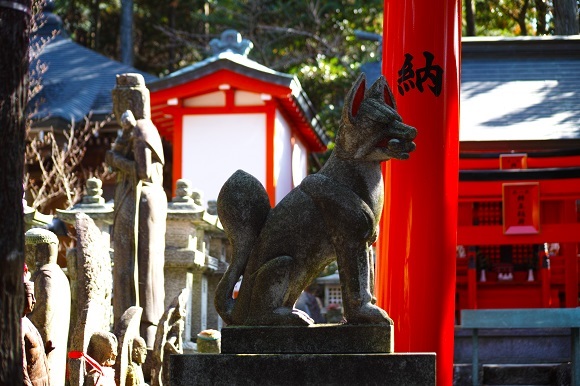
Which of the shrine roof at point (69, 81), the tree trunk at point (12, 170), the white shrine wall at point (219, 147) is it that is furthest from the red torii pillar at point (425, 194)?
the shrine roof at point (69, 81)

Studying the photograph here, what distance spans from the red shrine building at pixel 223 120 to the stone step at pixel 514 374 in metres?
6.36

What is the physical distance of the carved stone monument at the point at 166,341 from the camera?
938cm

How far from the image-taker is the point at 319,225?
219 inches

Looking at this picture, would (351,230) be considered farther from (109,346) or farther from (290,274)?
(109,346)

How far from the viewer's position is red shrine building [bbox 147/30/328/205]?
18.4m

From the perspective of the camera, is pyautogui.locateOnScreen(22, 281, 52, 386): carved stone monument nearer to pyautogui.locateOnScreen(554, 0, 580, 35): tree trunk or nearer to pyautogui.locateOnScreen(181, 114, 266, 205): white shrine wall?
pyautogui.locateOnScreen(181, 114, 266, 205): white shrine wall

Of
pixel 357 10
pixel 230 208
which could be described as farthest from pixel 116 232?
pixel 357 10

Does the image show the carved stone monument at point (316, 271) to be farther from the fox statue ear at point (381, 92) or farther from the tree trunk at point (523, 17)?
the tree trunk at point (523, 17)

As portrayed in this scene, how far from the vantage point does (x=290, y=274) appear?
553 cm

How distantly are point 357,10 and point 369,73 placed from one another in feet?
21.0

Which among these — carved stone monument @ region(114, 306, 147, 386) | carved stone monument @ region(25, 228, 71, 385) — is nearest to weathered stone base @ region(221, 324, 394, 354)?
carved stone monument @ region(25, 228, 71, 385)

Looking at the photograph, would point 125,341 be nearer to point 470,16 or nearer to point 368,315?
point 368,315

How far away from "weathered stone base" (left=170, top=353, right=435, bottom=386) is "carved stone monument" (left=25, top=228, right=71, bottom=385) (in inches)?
78.1

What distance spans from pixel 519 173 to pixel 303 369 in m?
9.38
